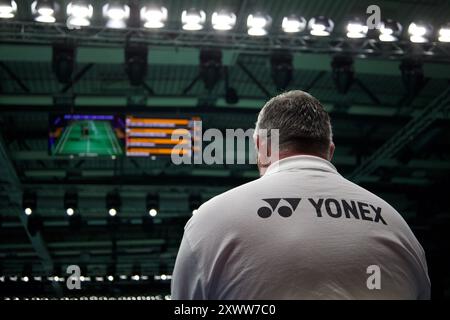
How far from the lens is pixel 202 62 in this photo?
668 cm

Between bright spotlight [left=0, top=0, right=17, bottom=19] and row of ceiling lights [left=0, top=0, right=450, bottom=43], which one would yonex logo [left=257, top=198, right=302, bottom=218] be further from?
bright spotlight [left=0, top=0, right=17, bottom=19]

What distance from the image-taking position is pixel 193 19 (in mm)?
6547

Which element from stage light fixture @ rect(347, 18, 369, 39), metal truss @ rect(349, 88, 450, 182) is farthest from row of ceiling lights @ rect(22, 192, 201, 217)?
stage light fixture @ rect(347, 18, 369, 39)

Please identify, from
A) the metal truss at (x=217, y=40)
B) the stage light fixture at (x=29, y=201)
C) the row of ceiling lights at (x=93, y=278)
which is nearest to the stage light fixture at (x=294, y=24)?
the metal truss at (x=217, y=40)

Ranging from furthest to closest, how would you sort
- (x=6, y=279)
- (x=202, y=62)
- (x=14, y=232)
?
(x=6, y=279)
(x=14, y=232)
(x=202, y=62)

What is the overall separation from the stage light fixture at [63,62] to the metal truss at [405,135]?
18.0 ft

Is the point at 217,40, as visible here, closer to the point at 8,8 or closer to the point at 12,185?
the point at 8,8

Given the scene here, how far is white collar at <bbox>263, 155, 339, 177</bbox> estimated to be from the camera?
1426mm

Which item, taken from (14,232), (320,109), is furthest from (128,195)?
(320,109)

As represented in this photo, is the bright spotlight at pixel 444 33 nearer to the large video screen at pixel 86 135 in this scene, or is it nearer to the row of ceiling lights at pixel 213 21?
the row of ceiling lights at pixel 213 21

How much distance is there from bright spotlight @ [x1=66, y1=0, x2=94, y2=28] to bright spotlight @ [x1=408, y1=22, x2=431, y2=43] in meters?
3.84

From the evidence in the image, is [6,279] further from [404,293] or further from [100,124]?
[404,293]

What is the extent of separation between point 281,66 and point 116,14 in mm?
2012

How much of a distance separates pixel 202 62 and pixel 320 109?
209 inches
